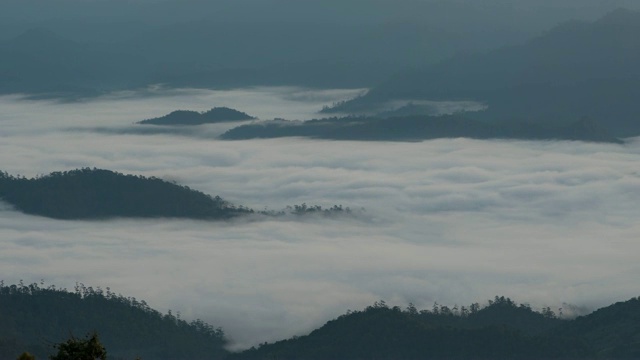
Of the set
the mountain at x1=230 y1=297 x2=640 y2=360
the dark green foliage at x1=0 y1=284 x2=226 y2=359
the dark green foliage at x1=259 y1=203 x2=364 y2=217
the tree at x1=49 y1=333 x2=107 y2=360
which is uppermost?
the dark green foliage at x1=259 y1=203 x2=364 y2=217

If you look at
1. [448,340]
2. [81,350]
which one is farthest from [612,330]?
[81,350]

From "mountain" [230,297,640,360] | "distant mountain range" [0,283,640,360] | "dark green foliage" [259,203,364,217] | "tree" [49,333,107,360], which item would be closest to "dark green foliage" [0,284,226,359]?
"distant mountain range" [0,283,640,360]

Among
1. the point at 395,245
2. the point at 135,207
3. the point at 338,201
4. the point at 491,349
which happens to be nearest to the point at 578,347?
the point at 491,349

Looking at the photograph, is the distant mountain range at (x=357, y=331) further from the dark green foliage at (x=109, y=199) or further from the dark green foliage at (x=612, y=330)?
the dark green foliage at (x=109, y=199)

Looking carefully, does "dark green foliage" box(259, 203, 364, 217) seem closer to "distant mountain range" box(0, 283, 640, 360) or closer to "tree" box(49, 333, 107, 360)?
"distant mountain range" box(0, 283, 640, 360)

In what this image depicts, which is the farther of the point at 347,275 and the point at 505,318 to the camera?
the point at 347,275

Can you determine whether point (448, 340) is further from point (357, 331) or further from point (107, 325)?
point (107, 325)

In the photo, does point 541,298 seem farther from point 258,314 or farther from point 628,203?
point 628,203
